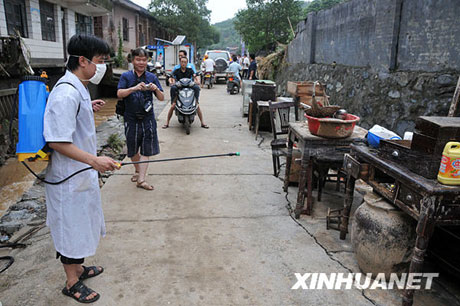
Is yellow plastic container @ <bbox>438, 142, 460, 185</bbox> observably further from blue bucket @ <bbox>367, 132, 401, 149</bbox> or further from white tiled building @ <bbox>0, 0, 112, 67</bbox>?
white tiled building @ <bbox>0, 0, 112, 67</bbox>

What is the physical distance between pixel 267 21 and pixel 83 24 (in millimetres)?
Answer: 13013

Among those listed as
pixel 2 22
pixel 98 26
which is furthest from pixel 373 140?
pixel 98 26

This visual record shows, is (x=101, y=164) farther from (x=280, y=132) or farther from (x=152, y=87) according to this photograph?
(x=280, y=132)

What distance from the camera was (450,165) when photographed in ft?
7.18

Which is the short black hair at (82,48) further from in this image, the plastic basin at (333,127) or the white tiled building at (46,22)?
the white tiled building at (46,22)

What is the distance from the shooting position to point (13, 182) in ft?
21.2

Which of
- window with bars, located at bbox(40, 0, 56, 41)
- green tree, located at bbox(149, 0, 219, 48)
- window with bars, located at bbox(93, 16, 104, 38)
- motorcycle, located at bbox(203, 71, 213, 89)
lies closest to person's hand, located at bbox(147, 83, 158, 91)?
window with bars, located at bbox(40, 0, 56, 41)

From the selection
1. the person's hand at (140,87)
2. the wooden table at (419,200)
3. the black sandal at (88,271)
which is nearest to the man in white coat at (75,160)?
the black sandal at (88,271)

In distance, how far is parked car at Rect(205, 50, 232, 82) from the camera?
19906 millimetres

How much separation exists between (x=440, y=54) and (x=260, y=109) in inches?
142

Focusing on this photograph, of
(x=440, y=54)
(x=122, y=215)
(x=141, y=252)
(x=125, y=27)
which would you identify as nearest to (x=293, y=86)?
(x=440, y=54)

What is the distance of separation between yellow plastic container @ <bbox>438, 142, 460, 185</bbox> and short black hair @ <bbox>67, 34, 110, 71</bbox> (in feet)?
7.79

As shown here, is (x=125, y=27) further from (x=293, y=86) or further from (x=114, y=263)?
(x=114, y=263)

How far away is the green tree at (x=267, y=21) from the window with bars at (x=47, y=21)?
1477 centimetres
